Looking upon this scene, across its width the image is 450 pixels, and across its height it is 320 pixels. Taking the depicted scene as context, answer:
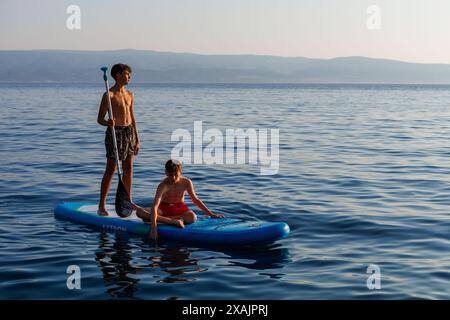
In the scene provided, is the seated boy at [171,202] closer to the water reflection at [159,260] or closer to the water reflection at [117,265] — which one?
the water reflection at [159,260]

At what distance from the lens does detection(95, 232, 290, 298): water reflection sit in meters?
7.77

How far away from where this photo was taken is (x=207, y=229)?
9.30 meters

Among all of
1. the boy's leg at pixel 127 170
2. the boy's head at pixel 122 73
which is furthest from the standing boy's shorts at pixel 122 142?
the boy's head at pixel 122 73

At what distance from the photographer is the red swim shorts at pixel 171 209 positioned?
9672 millimetres

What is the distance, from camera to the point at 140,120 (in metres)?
36.2

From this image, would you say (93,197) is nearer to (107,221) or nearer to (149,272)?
(107,221)

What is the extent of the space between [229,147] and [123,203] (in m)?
12.0

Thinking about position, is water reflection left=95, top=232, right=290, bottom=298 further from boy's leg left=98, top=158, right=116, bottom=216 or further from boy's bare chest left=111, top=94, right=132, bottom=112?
boy's bare chest left=111, top=94, right=132, bottom=112

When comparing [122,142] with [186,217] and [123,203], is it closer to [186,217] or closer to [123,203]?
[123,203]

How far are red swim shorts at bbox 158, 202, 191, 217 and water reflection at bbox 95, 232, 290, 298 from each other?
529mm

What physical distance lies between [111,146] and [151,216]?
1.38 m

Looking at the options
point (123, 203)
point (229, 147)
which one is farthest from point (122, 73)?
point (229, 147)

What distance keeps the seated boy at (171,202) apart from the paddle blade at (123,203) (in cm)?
38
